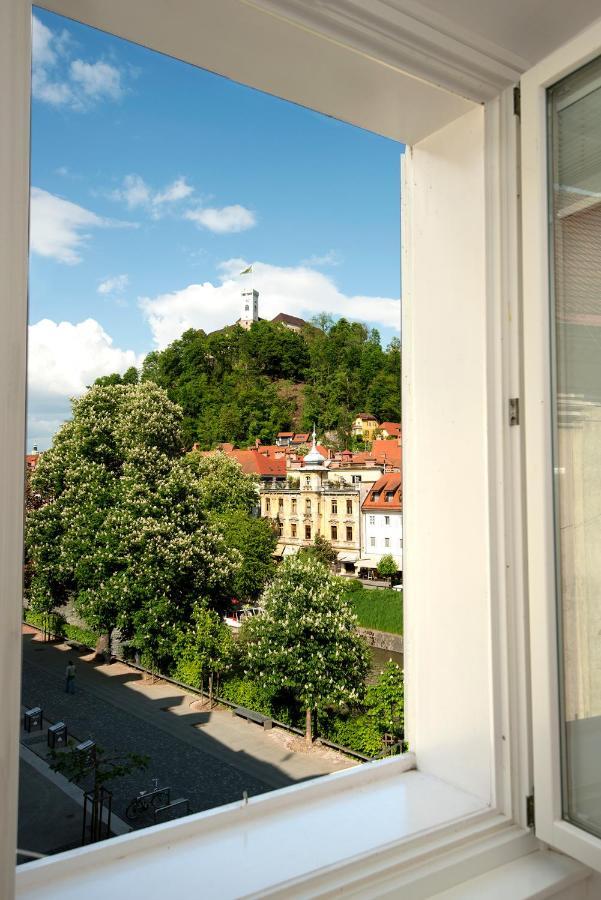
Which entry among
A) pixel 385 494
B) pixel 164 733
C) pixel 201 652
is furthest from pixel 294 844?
pixel 164 733

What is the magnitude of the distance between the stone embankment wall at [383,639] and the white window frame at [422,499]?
6034 mm

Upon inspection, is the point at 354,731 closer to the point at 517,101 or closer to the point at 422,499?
the point at 422,499

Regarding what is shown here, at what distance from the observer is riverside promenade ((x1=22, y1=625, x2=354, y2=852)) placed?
4426 millimetres

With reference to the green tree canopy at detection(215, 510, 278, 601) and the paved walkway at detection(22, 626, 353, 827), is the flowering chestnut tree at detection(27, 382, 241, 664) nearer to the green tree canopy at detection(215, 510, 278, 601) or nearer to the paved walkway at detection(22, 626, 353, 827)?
the green tree canopy at detection(215, 510, 278, 601)

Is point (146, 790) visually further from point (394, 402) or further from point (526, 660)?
point (526, 660)

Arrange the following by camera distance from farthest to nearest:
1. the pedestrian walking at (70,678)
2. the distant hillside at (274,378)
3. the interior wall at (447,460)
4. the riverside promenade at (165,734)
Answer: the pedestrian walking at (70,678) < the riverside promenade at (165,734) < the distant hillside at (274,378) < the interior wall at (447,460)

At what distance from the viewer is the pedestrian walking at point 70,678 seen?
4684 mm

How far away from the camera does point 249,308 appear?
567 cm

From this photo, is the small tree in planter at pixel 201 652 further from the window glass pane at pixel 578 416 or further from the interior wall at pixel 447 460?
the window glass pane at pixel 578 416

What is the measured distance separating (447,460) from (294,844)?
0.52 m

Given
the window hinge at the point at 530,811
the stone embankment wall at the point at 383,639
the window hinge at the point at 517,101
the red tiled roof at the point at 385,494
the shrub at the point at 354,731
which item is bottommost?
the shrub at the point at 354,731

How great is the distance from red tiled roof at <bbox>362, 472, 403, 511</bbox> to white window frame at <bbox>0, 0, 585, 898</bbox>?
13.1 feet

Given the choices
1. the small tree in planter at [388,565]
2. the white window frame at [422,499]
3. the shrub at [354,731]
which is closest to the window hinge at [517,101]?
the white window frame at [422,499]

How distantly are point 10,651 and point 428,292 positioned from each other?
0.74 metres
